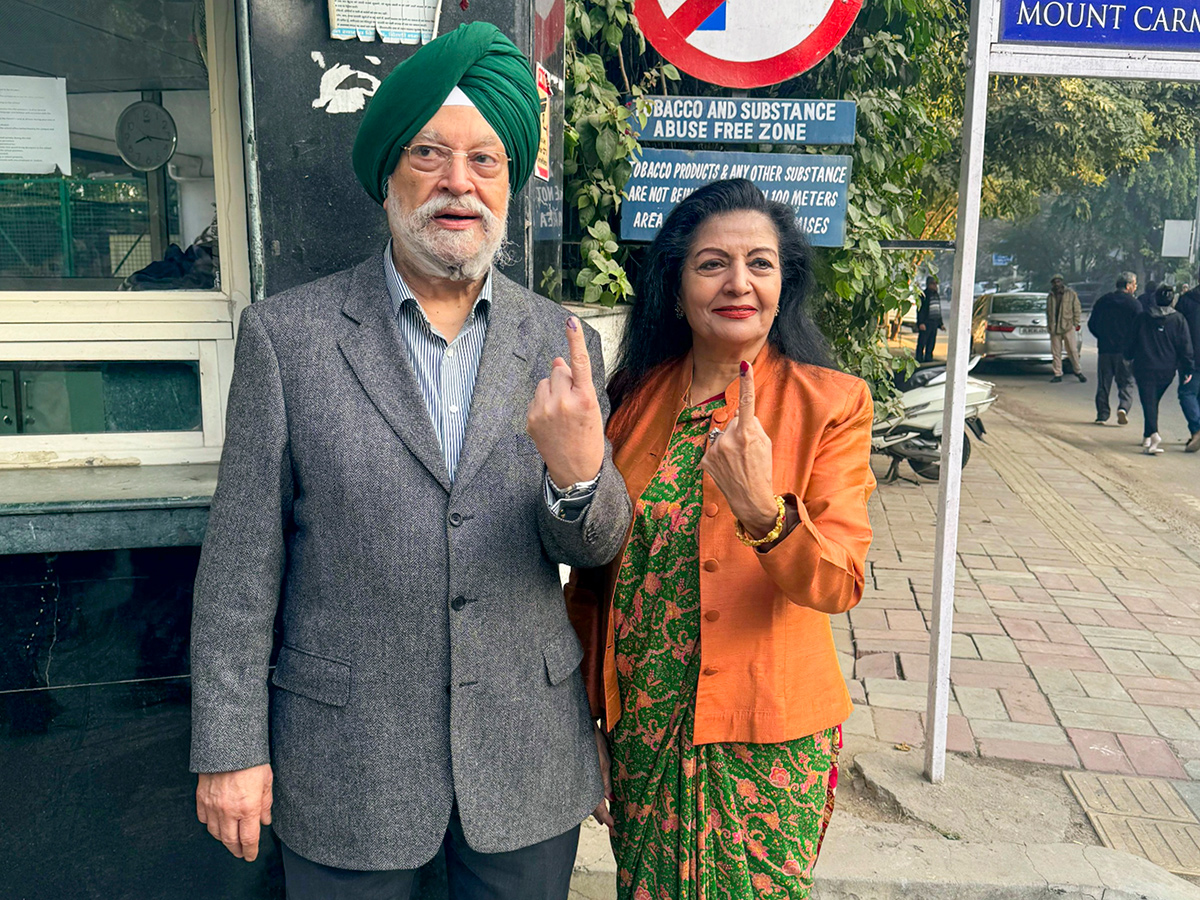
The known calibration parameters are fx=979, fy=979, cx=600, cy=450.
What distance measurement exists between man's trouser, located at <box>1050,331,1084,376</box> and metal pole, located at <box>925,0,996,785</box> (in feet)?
54.1

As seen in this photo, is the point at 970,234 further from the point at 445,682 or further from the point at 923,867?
the point at 445,682

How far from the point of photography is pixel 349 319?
1.73 m

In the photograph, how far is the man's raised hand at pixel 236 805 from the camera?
1.64 meters

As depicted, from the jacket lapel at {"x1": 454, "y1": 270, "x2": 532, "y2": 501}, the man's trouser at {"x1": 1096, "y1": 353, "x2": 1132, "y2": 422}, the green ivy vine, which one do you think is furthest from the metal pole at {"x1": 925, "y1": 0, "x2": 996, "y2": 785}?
the man's trouser at {"x1": 1096, "y1": 353, "x2": 1132, "y2": 422}

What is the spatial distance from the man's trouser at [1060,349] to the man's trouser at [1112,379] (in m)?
4.95

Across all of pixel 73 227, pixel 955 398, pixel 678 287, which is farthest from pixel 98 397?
pixel 955 398

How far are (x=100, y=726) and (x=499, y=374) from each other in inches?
62.3

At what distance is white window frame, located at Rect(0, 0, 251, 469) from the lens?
8.38 ft

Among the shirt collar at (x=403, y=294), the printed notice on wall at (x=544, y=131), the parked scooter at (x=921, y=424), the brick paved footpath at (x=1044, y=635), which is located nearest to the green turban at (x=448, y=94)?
the shirt collar at (x=403, y=294)

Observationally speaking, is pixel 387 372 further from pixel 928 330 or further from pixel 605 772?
pixel 928 330

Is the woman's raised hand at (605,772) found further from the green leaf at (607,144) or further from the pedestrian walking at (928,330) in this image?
the pedestrian walking at (928,330)

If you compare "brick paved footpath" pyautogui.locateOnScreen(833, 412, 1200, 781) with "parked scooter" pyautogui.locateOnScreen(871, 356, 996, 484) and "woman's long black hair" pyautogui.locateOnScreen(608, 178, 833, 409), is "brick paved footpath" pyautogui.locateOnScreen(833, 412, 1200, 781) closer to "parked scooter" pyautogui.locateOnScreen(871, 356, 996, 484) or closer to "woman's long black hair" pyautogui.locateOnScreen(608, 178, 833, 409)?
"parked scooter" pyautogui.locateOnScreen(871, 356, 996, 484)

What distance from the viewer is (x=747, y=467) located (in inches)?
66.4

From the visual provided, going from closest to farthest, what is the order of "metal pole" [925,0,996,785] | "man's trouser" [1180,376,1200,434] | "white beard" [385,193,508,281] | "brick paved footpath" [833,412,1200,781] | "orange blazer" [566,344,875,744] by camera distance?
"white beard" [385,193,508,281]
"orange blazer" [566,344,875,744]
"metal pole" [925,0,996,785]
"brick paved footpath" [833,412,1200,781]
"man's trouser" [1180,376,1200,434]
